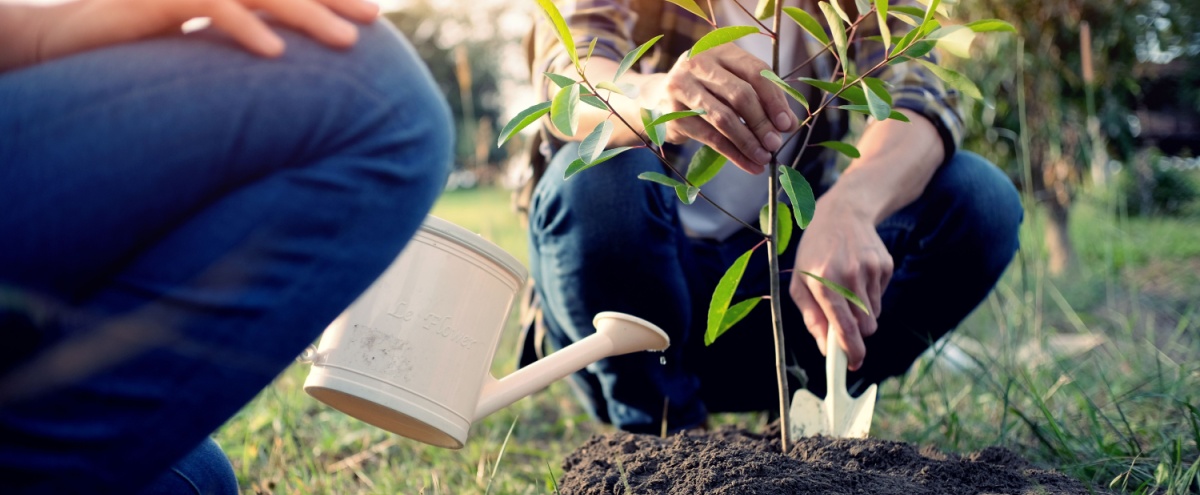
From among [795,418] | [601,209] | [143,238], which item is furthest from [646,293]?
[143,238]

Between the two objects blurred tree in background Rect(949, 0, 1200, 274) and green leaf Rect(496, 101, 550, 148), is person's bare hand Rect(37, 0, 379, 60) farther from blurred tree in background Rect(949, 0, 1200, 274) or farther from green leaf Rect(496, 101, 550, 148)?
blurred tree in background Rect(949, 0, 1200, 274)

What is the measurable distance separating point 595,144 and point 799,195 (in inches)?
8.4

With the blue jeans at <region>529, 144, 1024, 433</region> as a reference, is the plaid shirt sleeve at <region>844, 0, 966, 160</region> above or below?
above

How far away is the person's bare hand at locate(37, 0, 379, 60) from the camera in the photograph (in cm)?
64

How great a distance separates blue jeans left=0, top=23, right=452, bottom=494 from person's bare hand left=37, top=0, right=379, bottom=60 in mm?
15

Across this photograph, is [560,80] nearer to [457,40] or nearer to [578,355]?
[578,355]

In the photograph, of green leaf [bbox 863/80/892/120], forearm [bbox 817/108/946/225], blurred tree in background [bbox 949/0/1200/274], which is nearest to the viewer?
green leaf [bbox 863/80/892/120]

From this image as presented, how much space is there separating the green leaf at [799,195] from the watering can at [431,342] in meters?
0.29

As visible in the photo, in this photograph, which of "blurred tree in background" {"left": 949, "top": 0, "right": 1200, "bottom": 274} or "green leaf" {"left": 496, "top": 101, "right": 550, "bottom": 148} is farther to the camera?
"blurred tree in background" {"left": 949, "top": 0, "right": 1200, "bottom": 274}

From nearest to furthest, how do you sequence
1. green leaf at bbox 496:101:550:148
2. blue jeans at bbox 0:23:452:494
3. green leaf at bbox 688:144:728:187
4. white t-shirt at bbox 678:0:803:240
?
blue jeans at bbox 0:23:452:494 < green leaf at bbox 496:101:550:148 < green leaf at bbox 688:144:728:187 < white t-shirt at bbox 678:0:803:240

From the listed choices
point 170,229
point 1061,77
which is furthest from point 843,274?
point 1061,77

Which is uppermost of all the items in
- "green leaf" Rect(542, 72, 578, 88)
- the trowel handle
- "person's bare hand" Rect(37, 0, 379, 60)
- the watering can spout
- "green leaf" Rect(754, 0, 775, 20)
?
"green leaf" Rect(754, 0, 775, 20)

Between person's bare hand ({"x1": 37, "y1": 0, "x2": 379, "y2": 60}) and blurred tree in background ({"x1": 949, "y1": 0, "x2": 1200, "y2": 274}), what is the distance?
3189mm

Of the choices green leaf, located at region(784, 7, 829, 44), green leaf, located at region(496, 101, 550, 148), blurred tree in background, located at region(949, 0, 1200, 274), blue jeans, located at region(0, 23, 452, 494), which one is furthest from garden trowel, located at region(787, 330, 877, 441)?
blurred tree in background, located at region(949, 0, 1200, 274)
